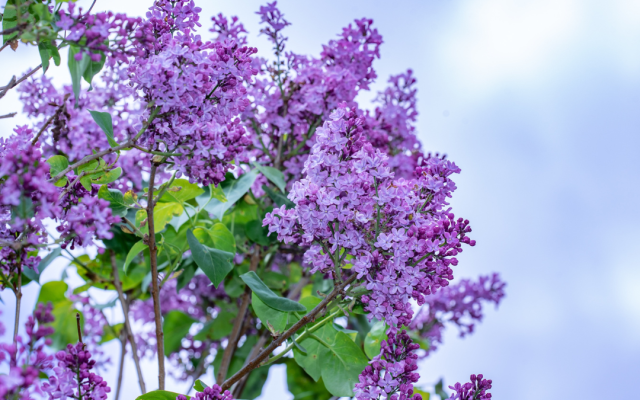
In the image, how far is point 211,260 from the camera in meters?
1.18

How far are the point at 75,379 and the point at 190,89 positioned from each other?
0.47m

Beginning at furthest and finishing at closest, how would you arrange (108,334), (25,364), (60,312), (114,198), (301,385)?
(301,385) < (108,334) < (60,312) < (114,198) < (25,364)

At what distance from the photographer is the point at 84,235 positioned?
75 cm

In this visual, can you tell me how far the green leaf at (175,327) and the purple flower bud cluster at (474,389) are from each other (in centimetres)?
112

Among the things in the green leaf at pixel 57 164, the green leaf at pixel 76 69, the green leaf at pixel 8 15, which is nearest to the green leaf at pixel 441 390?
the green leaf at pixel 57 164

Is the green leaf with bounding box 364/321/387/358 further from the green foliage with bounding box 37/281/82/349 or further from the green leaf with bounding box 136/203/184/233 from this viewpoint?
the green foliage with bounding box 37/281/82/349

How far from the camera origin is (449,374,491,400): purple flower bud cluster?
0.95 meters

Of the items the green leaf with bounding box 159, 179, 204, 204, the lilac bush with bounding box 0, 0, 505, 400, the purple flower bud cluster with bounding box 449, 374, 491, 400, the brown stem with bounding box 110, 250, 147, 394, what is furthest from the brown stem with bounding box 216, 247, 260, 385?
the purple flower bud cluster with bounding box 449, 374, 491, 400

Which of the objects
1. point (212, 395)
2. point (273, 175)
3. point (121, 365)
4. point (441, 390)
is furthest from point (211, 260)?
point (441, 390)

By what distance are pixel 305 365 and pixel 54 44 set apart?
2.61 feet

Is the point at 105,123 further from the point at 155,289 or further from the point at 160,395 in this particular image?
the point at 160,395

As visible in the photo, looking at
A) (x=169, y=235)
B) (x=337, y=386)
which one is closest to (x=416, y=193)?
(x=337, y=386)

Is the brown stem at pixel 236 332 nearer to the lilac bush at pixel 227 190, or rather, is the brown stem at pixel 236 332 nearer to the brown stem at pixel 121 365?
the lilac bush at pixel 227 190

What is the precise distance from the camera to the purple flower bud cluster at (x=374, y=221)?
88 centimetres
